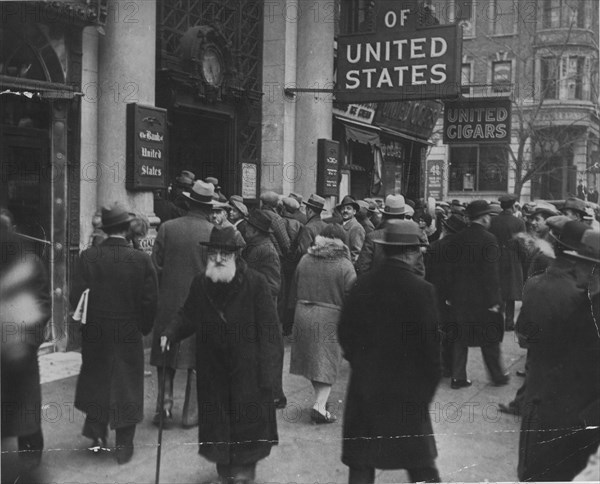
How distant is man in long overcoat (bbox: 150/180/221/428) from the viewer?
5715 millimetres

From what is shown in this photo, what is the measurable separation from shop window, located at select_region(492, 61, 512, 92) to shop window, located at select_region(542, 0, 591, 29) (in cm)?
42

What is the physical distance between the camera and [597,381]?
435 centimetres

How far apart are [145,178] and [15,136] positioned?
6.73 ft

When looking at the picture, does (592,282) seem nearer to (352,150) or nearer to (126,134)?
(126,134)

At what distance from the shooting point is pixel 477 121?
7281 millimetres

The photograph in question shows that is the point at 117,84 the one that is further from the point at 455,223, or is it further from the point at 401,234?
the point at 401,234

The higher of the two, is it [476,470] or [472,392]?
[472,392]

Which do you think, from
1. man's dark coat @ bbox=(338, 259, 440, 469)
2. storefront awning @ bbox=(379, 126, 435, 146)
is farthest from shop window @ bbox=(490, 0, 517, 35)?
storefront awning @ bbox=(379, 126, 435, 146)

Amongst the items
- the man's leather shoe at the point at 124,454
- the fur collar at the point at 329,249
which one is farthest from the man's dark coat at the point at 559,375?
the man's leather shoe at the point at 124,454

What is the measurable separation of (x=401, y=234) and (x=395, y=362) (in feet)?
2.67

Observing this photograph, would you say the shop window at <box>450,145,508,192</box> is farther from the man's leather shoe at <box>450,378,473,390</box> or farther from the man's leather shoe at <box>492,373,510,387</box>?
the man's leather shoe at <box>450,378,473,390</box>

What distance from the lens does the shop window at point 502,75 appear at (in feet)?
18.2

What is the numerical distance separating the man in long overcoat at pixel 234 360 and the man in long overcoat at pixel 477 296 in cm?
134

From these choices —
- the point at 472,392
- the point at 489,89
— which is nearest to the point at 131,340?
the point at 472,392
